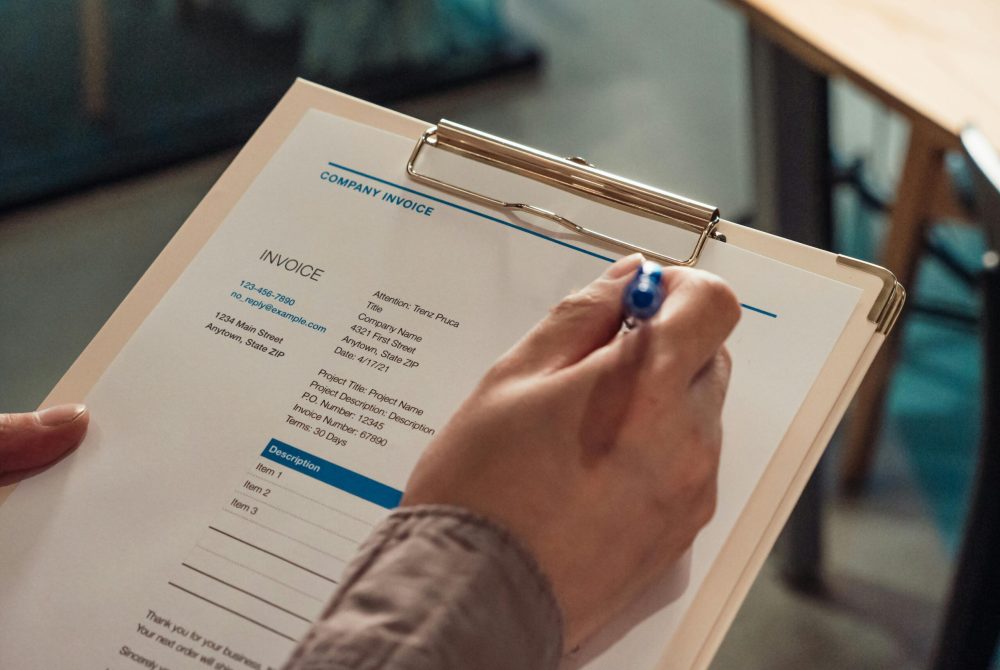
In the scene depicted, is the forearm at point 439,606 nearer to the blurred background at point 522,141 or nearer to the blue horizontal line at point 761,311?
the blue horizontal line at point 761,311

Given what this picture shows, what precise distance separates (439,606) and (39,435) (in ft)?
0.82

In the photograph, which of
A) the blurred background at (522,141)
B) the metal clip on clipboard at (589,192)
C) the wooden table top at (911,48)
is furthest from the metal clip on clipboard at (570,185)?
the blurred background at (522,141)

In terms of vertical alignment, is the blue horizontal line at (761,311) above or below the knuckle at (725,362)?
above

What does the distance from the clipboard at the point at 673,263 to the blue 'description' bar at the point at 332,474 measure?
119mm

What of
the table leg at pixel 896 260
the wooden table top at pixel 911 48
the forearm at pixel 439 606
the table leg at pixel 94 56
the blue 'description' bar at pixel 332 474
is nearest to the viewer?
the forearm at pixel 439 606

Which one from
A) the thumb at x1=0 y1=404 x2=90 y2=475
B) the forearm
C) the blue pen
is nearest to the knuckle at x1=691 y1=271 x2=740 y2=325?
the blue pen

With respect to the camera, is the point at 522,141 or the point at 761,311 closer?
the point at 761,311

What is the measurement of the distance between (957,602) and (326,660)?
80cm

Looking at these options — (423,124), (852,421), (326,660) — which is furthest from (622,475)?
(852,421)

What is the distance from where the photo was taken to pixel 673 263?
540mm

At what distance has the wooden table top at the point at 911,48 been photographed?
35.3 inches

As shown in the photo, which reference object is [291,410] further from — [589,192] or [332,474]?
[589,192]

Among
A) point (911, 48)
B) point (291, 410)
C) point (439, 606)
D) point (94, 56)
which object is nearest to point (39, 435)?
point (291, 410)

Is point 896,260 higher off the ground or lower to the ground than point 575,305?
higher
